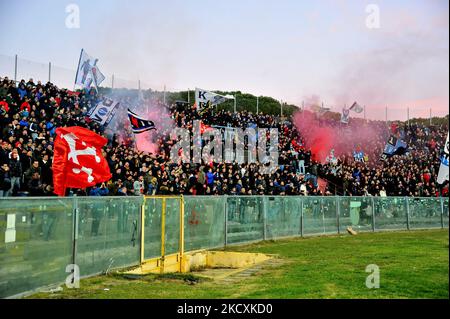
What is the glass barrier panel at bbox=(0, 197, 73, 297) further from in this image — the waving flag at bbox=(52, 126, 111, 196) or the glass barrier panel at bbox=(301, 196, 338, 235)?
the glass barrier panel at bbox=(301, 196, 338, 235)

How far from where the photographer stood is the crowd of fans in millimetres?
17438

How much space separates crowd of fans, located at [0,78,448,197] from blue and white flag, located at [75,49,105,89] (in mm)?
630

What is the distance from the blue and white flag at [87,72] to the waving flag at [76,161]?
14473mm

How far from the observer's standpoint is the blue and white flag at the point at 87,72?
27.8 m

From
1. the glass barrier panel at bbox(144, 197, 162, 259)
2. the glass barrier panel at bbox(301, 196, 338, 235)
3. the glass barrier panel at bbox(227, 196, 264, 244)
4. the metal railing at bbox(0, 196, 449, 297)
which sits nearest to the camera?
the metal railing at bbox(0, 196, 449, 297)

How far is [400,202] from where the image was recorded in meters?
29.2

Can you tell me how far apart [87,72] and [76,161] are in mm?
15794

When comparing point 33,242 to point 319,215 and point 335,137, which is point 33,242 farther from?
point 335,137

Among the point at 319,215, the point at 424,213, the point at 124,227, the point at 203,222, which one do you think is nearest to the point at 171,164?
the point at 319,215

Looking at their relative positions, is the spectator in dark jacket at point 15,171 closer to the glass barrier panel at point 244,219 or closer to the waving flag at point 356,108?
the glass barrier panel at point 244,219

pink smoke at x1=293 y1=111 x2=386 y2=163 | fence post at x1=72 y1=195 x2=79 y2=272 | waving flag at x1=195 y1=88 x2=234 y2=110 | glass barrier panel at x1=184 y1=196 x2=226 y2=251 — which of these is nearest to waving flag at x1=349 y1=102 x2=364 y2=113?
pink smoke at x1=293 y1=111 x2=386 y2=163

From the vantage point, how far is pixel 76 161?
1362 centimetres

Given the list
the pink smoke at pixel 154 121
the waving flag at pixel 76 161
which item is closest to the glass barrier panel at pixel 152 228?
the waving flag at pixel 76 161

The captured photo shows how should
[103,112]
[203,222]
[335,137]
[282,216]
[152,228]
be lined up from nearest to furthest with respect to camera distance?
[152,228], [203,222], [282,216], [103,112], [335,137]
